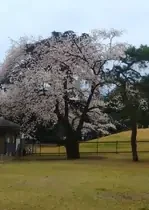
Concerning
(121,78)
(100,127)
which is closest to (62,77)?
(121,78)

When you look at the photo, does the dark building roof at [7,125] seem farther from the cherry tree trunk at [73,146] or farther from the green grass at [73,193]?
the green grass at [73,193]

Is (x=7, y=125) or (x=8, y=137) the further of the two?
(x=8, y=137)

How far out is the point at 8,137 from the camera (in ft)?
136

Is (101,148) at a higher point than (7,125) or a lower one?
lower

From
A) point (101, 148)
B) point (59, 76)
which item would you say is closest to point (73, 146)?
point (59, 76)

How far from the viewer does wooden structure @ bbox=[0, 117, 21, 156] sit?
40.3 metres

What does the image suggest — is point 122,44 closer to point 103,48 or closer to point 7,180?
point 103,48

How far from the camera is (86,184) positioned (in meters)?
17.5

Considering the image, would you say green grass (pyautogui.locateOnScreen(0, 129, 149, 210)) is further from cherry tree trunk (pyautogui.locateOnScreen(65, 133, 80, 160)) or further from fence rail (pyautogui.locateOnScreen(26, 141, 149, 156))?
fence rail (pyautogui.locateOnScreen(26, 141, 149, 156))

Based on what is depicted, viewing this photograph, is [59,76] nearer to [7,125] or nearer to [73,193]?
[7,125]

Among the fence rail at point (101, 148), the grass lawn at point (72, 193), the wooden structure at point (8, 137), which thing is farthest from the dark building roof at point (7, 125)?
the grass lawn at point (72, 193)

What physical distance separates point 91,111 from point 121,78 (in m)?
7.70

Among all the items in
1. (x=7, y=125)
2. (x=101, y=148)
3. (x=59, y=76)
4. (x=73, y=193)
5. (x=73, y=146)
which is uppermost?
(x=59, y=76)

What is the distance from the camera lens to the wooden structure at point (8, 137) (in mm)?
40338
